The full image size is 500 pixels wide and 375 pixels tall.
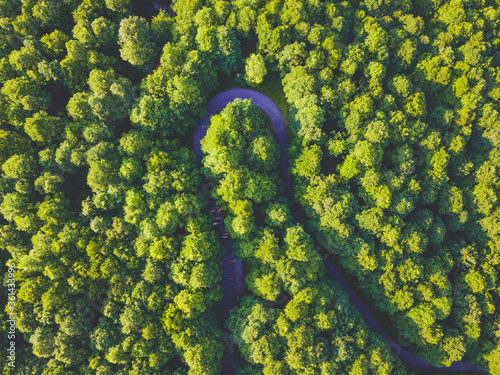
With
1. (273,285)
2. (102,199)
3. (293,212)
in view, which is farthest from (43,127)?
(293,212)

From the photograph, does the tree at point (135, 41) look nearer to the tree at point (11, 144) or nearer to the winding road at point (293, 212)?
the winding road at point (293, 212)

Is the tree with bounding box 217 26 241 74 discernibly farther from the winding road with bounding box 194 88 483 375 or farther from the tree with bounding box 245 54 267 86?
the winding road with bounding box 194 88 483 375

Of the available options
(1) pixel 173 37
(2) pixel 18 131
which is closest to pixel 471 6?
(1) pixel 173 37

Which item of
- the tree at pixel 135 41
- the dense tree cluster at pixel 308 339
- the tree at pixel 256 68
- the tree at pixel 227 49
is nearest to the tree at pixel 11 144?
the tree at pixel 135 41

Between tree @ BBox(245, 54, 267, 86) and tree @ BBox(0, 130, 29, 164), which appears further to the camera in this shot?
tree @ BBox(245, 54, 267, 86)

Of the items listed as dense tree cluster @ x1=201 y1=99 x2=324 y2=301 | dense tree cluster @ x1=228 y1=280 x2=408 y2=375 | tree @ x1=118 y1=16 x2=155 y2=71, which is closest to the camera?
dense tree cluster @ x1=228 y1=280 x2=408 y2=375

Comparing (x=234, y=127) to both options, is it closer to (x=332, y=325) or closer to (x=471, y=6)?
(x=332, y=325)

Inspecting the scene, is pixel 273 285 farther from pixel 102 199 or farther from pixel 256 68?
pixel 256 68

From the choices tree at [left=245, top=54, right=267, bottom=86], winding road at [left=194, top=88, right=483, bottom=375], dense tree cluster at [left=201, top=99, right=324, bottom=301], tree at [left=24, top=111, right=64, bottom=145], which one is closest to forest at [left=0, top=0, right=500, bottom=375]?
tree at [left=24, top=111, right=64, bottom=145]
